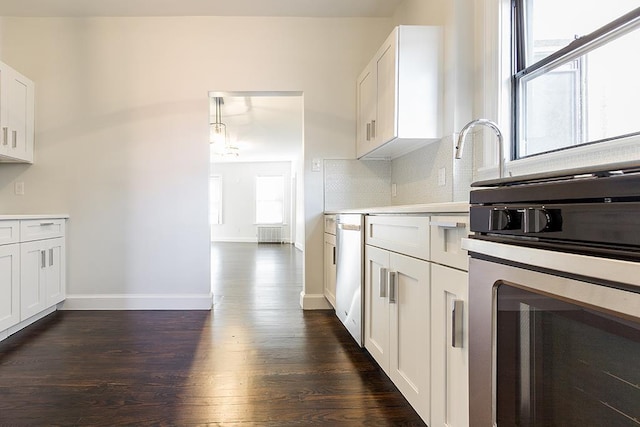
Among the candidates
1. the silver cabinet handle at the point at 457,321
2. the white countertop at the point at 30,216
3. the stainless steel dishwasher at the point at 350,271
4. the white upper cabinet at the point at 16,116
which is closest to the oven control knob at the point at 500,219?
the silver cabinet handle at the point at 457,321

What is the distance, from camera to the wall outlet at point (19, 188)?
3.38 m

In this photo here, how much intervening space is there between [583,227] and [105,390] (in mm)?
2118

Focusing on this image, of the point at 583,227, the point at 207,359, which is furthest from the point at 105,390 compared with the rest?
the point at 583,227

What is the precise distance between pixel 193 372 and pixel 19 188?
8.64ft

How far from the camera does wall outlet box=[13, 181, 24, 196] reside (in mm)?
3385

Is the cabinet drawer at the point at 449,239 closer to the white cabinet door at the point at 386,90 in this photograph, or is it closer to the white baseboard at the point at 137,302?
the white cabinet door at the point at 386,90

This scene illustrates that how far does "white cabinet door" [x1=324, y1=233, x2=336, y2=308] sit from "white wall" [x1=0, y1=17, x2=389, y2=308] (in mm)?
110

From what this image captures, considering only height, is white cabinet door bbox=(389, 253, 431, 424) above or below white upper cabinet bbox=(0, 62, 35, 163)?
below

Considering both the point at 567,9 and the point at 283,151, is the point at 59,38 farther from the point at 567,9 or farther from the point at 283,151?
the point at 283,151

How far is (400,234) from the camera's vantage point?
5.50ft

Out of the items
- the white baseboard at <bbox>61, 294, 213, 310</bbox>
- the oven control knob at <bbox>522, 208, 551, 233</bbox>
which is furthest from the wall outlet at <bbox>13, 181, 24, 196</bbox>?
the oven control knob at <bbox>522, 208, 551, 233</bbox>

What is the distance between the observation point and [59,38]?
3.43m

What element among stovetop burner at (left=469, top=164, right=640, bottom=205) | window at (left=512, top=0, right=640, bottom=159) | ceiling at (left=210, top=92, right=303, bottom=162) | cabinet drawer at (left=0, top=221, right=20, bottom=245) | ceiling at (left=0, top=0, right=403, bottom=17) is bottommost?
cabinet drawer at (left=0, top=221, right=20, bottom=245)

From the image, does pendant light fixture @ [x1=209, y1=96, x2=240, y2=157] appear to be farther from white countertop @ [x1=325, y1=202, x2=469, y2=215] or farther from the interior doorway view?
white countertop @ [x1=325, y1=202, x2=469, y2=215]
